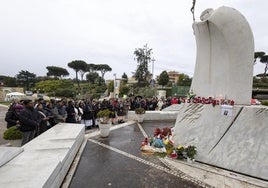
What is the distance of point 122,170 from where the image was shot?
16.2ft

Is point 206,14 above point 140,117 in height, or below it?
above

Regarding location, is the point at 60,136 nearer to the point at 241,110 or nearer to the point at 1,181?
the point at 1,181

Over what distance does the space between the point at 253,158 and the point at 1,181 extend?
5.22 m

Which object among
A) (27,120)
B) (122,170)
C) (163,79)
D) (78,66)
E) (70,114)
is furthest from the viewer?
(78,66)

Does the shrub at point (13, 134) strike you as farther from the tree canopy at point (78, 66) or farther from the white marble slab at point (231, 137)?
the tree canopy at point (78, 66)

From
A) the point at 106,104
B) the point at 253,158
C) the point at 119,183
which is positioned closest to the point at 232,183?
the point at 253,158

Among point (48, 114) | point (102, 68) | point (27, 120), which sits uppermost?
point (102, 68)

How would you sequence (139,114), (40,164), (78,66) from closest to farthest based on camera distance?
(40,164)
(139,114)
(78,66)

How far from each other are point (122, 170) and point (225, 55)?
15.4 feet

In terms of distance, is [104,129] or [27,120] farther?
[104,129]

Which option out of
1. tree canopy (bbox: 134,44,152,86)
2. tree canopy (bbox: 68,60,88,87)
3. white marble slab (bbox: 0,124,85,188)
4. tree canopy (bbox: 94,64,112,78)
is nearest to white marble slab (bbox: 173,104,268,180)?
white marble slab (bbox: 0,124,85,188)

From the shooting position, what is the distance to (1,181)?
2.85m

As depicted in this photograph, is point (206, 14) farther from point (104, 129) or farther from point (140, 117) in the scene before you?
point (140, 117)

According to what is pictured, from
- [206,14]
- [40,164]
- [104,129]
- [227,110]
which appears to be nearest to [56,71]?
[104,129]
